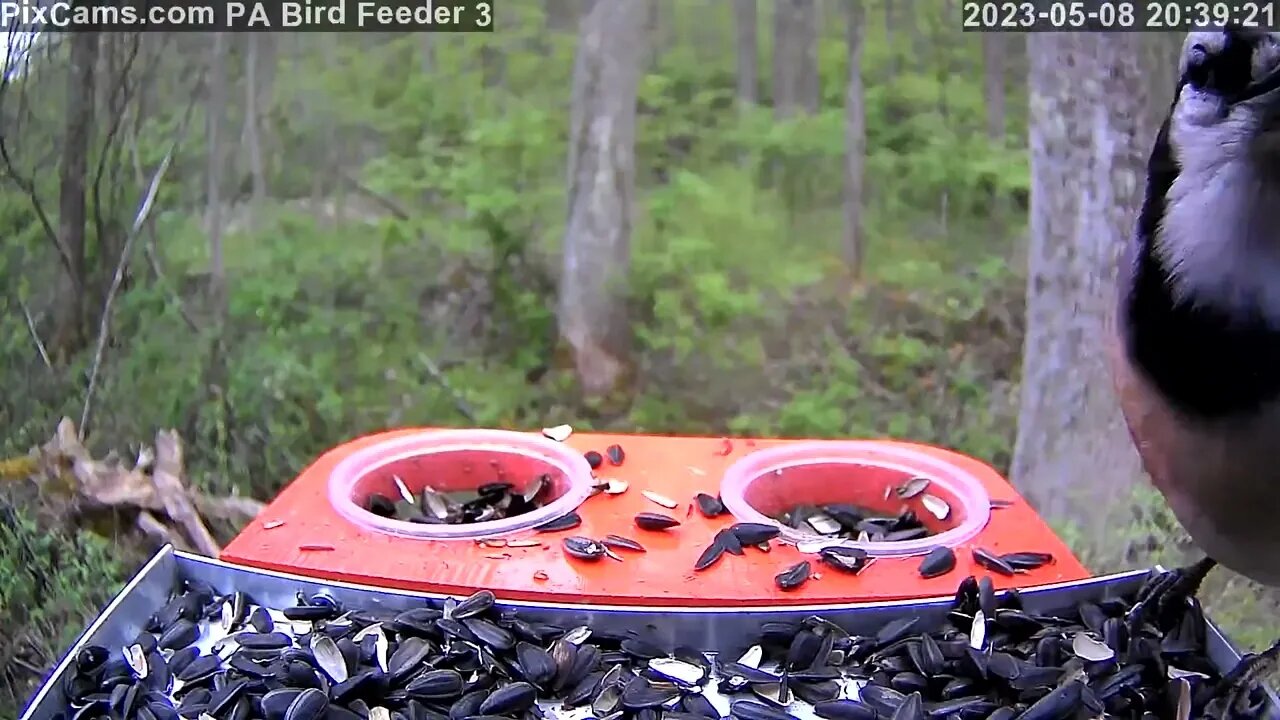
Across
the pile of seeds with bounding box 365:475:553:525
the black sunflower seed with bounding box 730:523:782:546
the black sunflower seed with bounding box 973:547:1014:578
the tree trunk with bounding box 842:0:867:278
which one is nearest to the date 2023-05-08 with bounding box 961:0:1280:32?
the tree trunk with bounding box 842:0:867:278

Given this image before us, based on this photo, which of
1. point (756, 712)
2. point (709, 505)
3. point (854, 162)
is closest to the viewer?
point (756, 712)

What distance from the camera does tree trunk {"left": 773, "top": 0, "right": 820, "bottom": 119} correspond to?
196 cm

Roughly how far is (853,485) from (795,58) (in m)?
0.87

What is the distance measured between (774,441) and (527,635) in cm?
62

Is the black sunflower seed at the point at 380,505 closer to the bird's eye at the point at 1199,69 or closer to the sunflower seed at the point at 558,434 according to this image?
the sunflower seed at the point at 558,434

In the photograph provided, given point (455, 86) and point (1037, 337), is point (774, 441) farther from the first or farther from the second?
point (455, 86)

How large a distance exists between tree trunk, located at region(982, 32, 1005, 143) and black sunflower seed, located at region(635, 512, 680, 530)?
1.09 m

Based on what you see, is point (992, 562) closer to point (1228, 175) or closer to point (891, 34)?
point (1228, 175)

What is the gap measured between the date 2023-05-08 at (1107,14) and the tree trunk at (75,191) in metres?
1.45

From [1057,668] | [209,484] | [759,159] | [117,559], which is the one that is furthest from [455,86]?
[1057,668]

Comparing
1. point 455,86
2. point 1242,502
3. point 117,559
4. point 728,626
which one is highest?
point 455,86

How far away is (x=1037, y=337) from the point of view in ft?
6.63

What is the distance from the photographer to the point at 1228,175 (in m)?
0.88

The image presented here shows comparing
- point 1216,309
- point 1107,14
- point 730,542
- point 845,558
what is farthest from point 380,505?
point 1107,14
